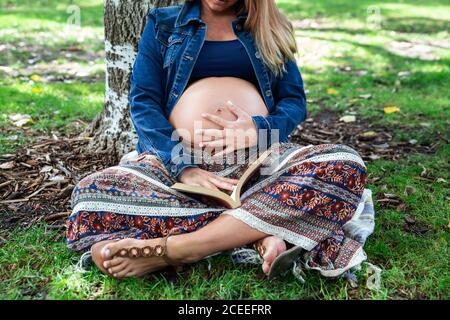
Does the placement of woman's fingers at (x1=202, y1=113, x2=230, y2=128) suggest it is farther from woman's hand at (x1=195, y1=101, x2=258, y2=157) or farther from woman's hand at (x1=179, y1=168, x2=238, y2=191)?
woman's hand at (x1=179, y1=168, x2=238, y2=191)

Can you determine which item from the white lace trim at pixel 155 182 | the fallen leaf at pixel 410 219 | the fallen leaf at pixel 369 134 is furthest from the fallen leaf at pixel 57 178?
the fallen leaf at pixel 369 134

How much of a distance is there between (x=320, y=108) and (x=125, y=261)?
3.30 meters

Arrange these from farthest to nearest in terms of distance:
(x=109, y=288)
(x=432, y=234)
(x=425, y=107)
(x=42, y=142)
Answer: (x=425, y=107), (x=42, y=142), (x=432, y=234), (x=109, y=288)

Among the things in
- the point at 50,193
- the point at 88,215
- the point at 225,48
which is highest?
the point at 225,48

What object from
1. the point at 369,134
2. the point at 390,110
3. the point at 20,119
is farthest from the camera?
the point at 390,110

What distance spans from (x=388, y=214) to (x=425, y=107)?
2.31 metres

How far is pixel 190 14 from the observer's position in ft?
9.87

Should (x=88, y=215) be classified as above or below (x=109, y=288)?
above

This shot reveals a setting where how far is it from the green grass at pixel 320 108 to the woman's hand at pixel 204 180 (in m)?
0.36

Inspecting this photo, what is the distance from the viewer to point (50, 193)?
331 cm

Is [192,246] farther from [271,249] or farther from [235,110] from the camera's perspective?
[235,110]

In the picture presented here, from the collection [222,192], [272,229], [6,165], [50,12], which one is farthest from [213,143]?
[50,12]
